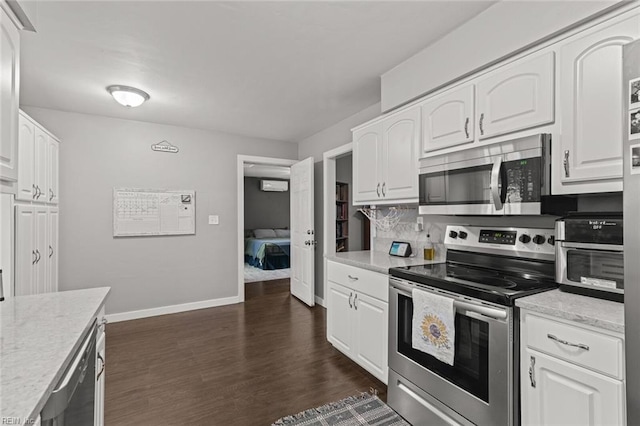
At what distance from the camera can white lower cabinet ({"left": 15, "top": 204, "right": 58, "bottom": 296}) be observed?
2.43 metres

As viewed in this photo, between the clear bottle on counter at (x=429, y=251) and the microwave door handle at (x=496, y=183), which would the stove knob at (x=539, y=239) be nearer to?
the microwave door handle at (x=496, y=183)

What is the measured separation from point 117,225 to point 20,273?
1.39 meters

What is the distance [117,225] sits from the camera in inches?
149

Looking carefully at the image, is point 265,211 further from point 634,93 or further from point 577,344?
point 634,93

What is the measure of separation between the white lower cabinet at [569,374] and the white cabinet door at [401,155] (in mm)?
1237

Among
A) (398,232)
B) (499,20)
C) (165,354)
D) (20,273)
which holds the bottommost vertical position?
(165,354)

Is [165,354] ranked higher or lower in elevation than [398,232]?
lower

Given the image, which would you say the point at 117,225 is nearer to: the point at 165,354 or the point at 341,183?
the point at 165,354

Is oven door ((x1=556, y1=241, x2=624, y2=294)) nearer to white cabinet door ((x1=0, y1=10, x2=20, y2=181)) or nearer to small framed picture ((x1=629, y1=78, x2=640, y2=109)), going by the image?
small framed picture ((x1=629, y1=78, x2=640, y2=109))

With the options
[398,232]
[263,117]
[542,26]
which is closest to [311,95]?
[263,117]

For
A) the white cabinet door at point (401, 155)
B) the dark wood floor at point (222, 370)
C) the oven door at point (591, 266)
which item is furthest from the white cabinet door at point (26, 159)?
the oven door at point (591, 266)

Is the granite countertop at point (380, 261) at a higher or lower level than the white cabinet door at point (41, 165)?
lower

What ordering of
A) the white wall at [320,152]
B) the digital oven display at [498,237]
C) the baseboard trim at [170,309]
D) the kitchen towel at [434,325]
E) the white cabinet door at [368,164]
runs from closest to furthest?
the kitchen towel at [434,325] < the digital oven display at [498,237] < the white cabinet door at [368,164] < the baseboard trim at [170,309] < the white wall at [320,152]

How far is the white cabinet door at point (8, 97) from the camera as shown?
4.23ft
